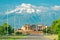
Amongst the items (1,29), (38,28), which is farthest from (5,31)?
(38,28)

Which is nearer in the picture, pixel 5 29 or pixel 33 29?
pixel 5 29

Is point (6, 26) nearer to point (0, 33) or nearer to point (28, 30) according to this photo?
point (0, 33)

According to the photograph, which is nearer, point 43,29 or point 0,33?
point 0,33

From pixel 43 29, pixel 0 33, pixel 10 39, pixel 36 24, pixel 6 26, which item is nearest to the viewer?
pixel 10 39

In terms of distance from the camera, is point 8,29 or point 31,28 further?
point 31,28

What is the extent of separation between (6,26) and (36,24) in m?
3.82

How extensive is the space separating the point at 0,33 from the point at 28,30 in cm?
351

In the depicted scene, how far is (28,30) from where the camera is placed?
17531mm

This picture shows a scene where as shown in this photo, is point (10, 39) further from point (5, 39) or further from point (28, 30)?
point (28, 30)

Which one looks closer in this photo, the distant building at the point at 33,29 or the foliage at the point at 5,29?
the foliage at the point at 5,29

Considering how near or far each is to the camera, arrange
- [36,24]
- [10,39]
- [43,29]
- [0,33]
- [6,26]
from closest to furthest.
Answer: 1. [10,39]
2. [0,33]
3. [6,26]
4. [43,29]
5. [36,24]

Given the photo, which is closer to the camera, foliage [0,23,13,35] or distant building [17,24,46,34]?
foliage [0,23,13,35]

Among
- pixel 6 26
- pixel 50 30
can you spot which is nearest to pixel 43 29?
pixel 50 30

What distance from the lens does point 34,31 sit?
1783cm
